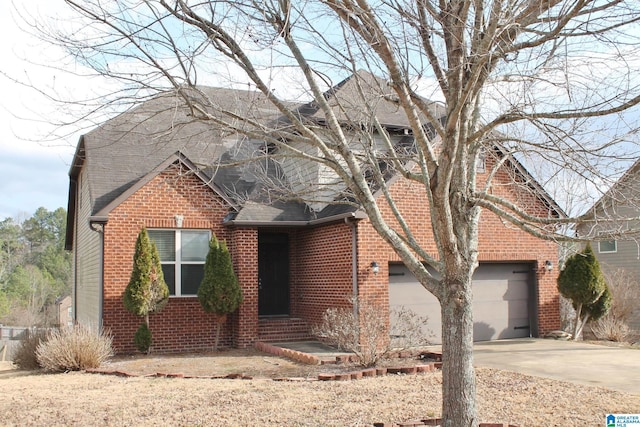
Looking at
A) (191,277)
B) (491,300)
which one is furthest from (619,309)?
(191,277)

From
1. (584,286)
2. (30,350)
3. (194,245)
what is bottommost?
(30,350)

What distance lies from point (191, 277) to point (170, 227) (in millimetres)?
1350

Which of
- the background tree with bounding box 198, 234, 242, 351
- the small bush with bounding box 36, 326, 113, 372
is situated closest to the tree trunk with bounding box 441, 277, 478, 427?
the small bush with bounding box 36, 326, 113, 372

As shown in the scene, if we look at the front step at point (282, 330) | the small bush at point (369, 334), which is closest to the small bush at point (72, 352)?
the small bush at point (369, 334)

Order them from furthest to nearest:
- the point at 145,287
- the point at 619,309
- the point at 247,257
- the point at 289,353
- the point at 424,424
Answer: the point at 619,309
the point at 247,257
the point at 145,287
the point at 289,353
the point at 424,424

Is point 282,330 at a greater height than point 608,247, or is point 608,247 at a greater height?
point 608,247

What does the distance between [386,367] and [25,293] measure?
48.8m

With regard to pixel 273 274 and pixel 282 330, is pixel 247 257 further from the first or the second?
pixel 282 330

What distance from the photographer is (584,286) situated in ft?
52.7

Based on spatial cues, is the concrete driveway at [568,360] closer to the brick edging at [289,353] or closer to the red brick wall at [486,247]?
the red brick wall at [486,247]

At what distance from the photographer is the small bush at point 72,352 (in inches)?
469

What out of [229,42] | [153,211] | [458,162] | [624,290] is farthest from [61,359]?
[624,290]

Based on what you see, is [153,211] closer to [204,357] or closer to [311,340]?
[204,357]

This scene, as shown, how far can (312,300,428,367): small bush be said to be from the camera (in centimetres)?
1168
